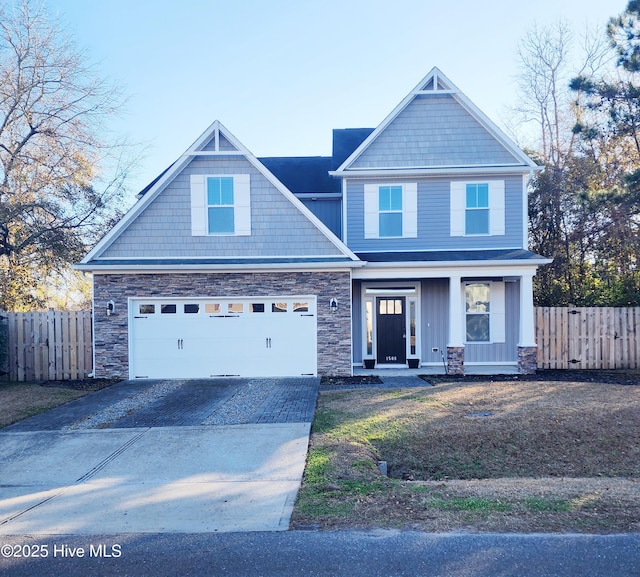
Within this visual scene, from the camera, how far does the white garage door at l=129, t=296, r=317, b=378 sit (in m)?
12.6

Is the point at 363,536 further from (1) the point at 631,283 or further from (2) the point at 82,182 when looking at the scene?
(2) the point at 82,182

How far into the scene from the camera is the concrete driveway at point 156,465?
462 centimetres

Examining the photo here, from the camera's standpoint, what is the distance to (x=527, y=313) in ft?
42.2

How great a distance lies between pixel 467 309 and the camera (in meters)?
14.3

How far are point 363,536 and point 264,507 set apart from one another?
1.21 m

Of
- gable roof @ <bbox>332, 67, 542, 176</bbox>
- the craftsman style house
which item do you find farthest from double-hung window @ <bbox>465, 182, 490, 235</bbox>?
the craftsman style house

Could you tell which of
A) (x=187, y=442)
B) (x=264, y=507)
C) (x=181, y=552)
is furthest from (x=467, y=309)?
(x=181, y=552)

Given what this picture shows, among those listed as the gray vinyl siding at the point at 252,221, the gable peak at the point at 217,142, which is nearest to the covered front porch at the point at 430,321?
the gray vinyl siding at the point at 252,221

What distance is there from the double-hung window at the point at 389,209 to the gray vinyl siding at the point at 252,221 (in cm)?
241

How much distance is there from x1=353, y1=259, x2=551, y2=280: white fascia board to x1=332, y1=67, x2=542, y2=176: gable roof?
9.91 ft

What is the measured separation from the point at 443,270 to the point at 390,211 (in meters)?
2.55

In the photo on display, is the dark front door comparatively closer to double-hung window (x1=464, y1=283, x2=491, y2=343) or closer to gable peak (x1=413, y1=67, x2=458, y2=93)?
double-hung window (x1=464, y1=283, x2=491, y2=343)

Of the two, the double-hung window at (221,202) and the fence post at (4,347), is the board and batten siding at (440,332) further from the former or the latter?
the fence post at (4,347)

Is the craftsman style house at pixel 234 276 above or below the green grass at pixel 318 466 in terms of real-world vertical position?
above
